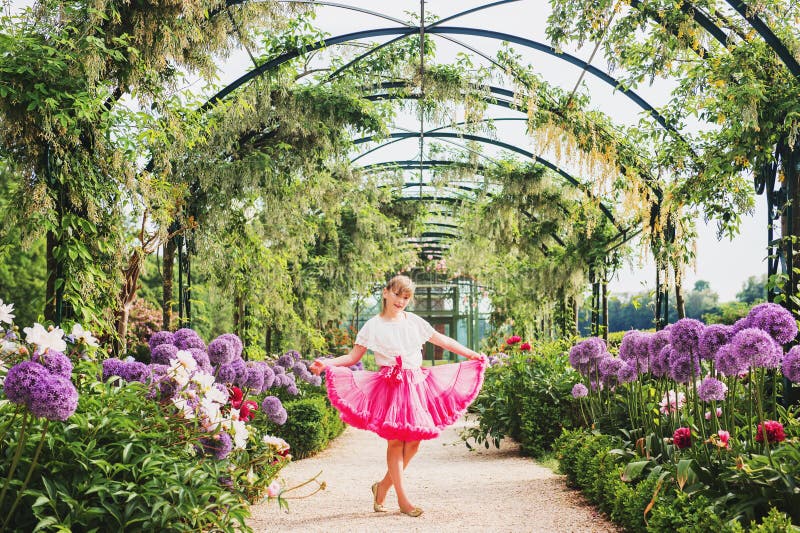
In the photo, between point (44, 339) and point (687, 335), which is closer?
point (44, 339)

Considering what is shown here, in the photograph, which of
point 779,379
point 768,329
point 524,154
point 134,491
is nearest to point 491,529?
point 768,329

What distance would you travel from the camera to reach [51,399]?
185cm

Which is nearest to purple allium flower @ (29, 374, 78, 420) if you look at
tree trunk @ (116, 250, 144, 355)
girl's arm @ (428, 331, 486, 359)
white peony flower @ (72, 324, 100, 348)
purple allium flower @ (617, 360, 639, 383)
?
white peony flower @ (72, 324, 100, 348)

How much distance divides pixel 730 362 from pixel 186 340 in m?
2.38

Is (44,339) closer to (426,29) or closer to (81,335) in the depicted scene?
(81,335)

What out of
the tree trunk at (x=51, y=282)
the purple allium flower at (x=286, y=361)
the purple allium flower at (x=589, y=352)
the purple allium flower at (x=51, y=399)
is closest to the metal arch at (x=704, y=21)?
the purple allium flower at (x=589, y=352)

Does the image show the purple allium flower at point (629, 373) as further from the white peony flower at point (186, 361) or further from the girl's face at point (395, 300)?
the white peony flower at point (186, 361)

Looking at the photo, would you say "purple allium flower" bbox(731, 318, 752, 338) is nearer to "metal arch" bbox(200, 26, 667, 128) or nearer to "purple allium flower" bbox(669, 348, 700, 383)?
"purple allium flower" bbox(669, 348, 700, 383)

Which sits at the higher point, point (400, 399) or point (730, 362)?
point (730, 362)

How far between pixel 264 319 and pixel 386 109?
9.81 ft

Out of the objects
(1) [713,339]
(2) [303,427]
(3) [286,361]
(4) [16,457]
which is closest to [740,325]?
(1) [713,339]

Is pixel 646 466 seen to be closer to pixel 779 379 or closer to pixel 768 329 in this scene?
pixel 768 329

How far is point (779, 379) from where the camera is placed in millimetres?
4258

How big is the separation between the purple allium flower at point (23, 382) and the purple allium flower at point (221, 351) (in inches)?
71.5
